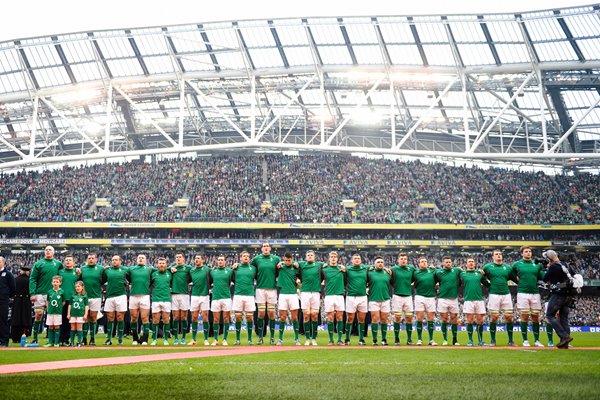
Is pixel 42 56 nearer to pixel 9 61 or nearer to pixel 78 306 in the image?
pixel 9 61

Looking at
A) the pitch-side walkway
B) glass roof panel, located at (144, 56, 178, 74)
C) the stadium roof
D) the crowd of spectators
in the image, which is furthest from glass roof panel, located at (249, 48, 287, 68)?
the pitch-side walkway

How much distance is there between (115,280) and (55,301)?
130 centimetres

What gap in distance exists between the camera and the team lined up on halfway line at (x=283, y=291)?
1356 centimetres

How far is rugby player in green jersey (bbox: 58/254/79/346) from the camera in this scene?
13.6 metres

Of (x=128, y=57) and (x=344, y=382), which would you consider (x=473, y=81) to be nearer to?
(x=128, y=57)

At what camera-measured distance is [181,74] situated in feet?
99.6

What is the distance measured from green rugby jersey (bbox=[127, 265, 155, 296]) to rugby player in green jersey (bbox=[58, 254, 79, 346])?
124cm

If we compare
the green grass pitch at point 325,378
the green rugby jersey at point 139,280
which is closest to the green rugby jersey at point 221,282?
the green rugby jersey at point 139,280

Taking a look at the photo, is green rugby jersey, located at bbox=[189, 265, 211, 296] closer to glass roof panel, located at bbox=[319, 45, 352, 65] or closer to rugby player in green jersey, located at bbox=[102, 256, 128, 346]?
rugby player in green jersey, located at bbox=[102, 256, 128, 346]

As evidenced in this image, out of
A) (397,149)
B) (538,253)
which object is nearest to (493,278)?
(397,149)

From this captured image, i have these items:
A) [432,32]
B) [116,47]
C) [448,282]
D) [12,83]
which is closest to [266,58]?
[116,47]

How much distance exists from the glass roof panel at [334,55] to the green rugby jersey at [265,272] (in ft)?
60.6

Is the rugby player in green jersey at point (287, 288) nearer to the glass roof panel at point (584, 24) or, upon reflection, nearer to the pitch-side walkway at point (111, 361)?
the pitch-side walkway at point (111, 361)

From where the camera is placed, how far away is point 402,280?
13938 millimetres
